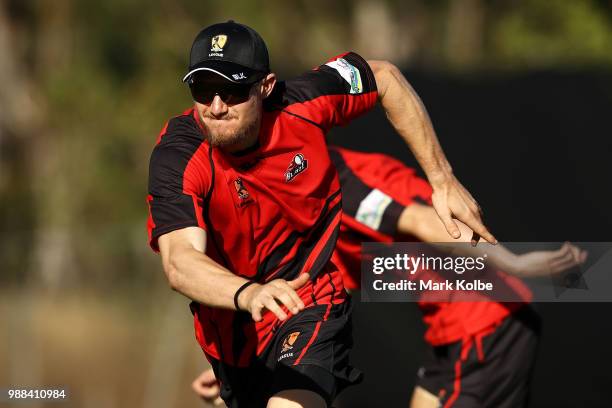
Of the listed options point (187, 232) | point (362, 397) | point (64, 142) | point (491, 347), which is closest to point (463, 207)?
point (187, 232)

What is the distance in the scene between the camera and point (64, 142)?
25.4 m

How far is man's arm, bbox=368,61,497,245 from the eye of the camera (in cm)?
529

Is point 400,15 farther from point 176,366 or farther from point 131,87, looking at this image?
point 176,366

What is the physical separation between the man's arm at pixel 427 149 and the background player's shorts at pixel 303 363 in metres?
0.71

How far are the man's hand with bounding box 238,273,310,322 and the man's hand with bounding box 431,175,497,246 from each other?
135 cm

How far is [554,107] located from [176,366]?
290 inches

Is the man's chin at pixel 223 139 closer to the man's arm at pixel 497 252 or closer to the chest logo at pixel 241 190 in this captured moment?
the chest logo at pixel 241 190

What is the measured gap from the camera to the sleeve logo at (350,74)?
5.59 meters

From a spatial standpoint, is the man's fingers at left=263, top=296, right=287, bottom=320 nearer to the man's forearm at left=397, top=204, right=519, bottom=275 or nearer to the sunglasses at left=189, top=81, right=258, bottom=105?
the sunglasses at left=189, top=81, right=258, bottom=105

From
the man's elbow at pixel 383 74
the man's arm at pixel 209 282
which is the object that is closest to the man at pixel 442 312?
the man's elbow at pixel 383 74

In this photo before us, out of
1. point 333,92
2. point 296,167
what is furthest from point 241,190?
point 333,92

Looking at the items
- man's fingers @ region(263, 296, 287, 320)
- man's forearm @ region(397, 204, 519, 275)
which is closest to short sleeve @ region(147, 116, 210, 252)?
man's fingers @ region(263, 296, 287, 320)

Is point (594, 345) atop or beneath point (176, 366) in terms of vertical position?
atop

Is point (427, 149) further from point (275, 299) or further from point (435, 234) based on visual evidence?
point (275, 299)
